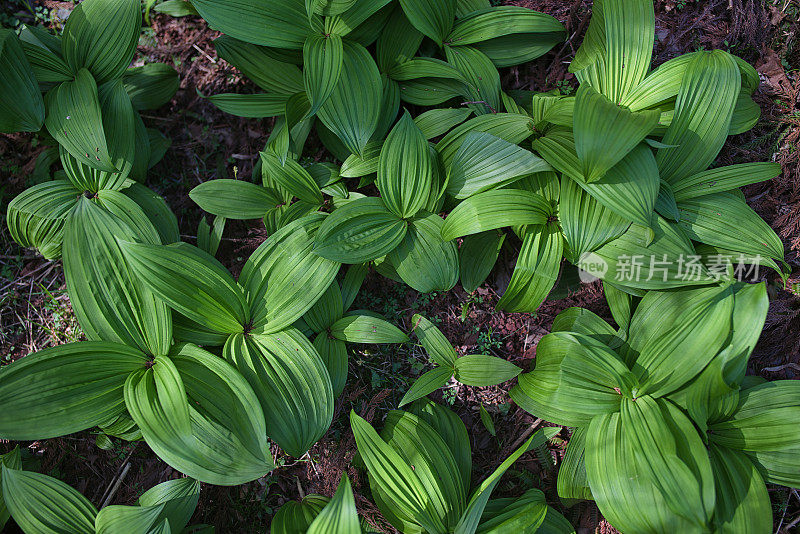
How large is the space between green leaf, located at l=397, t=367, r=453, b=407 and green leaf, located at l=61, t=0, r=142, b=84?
238 cm

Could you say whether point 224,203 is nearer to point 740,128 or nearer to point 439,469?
point 439,469

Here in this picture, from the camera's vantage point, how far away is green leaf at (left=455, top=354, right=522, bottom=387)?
2602 mm

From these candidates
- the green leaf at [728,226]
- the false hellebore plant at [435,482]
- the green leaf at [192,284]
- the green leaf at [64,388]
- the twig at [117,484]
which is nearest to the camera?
the green leaf at [64,388]

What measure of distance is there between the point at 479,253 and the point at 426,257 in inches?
13.6

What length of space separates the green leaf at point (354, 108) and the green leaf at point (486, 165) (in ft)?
1.62

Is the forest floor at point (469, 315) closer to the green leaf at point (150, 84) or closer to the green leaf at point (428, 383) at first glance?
the green leaf at point (428, 383)

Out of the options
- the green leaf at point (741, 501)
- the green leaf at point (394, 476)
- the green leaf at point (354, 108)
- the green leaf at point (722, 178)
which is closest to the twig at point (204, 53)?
the green leaf at point (354, 108)

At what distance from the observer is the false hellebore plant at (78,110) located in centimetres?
270

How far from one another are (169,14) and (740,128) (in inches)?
135

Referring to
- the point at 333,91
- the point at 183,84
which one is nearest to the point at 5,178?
the point at 183,84

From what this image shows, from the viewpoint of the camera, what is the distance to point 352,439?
270 cm

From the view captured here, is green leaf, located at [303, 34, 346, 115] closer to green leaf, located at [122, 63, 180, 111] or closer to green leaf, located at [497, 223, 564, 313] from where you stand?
green leaf, located at [122, 63, 180, 111]

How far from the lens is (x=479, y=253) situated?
9.06 feet

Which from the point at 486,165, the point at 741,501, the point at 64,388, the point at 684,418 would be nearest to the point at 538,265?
the point at 486,165
